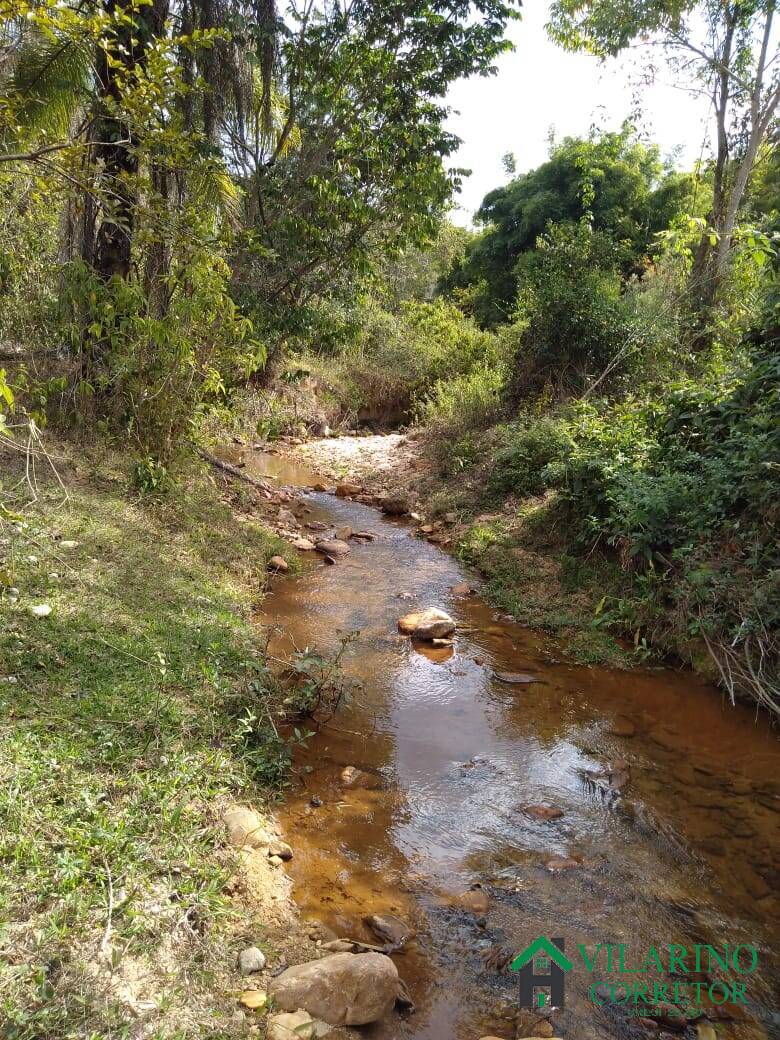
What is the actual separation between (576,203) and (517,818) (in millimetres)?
16679

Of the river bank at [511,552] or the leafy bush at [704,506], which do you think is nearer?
the leafy bush at [704,506]

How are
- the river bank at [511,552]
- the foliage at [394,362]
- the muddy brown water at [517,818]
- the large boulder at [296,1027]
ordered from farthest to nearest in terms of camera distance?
the foliage at [394,362] < the river bank at [511,552] < the muddy brown water at [517,818] < the large boulder at [296,1027]

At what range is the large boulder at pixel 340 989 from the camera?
2.31 m

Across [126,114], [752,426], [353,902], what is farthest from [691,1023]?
[126,114]

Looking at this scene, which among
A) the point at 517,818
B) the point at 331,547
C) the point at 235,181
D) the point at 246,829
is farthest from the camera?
the point at 235,181

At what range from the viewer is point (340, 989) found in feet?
7.74

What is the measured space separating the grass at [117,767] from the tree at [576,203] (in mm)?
13276

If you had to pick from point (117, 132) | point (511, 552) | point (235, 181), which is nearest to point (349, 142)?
point (235, 181)

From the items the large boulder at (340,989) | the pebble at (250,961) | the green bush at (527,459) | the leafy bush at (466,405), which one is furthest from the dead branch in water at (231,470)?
the large boulder at (340,989)

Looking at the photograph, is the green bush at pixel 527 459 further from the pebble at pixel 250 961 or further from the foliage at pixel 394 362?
the pebble at pixel 250 961

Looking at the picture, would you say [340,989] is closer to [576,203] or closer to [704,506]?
[704,506]

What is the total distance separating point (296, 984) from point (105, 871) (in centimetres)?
78

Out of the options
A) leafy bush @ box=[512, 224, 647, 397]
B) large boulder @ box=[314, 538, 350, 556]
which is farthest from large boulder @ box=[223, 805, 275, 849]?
leafy bush @ box=[512, 224, 647, 397]

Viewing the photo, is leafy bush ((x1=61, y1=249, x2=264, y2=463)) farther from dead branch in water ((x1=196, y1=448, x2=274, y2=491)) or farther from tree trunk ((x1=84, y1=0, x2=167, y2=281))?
dead branch in water ((x1=196, y1=448, x2=274, y2=491))
